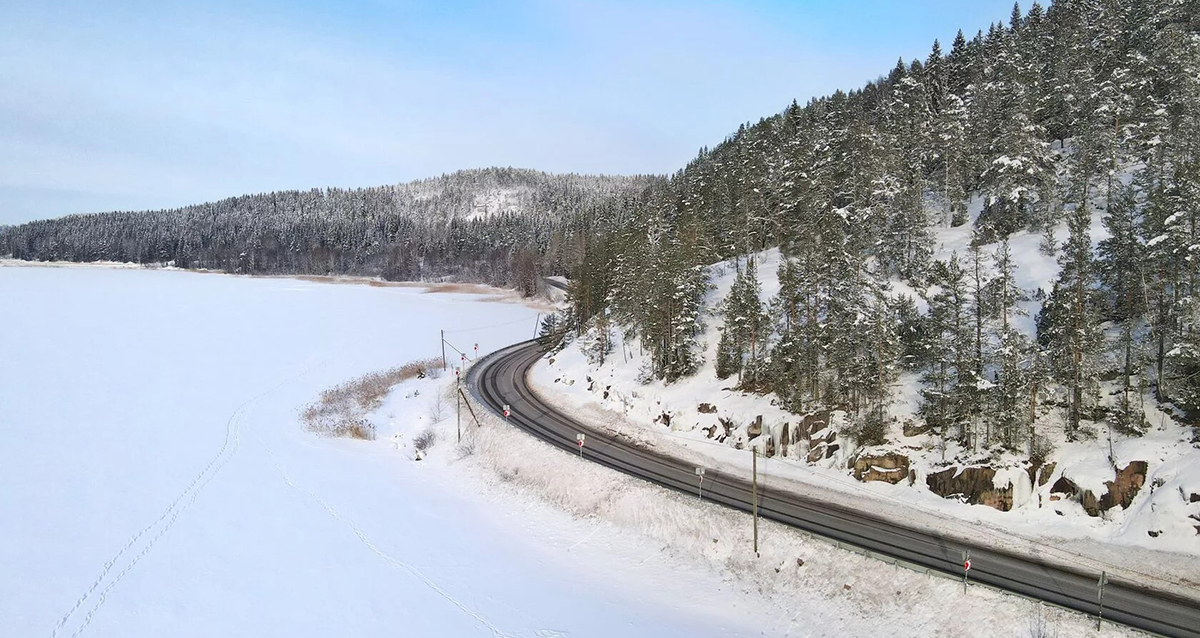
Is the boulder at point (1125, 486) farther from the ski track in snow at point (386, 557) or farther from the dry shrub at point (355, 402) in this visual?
the dry shrub at point (355, 402)

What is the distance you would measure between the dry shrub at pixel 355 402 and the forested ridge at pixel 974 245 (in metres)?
21.9

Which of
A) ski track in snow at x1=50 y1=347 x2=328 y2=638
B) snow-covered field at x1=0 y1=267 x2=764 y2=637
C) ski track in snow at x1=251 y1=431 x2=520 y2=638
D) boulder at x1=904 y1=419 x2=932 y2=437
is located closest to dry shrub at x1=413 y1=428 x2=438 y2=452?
snow-covered field at x1=0 y1=267 x2=764 y2=637

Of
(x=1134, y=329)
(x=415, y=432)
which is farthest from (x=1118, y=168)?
(x=415, y=432)

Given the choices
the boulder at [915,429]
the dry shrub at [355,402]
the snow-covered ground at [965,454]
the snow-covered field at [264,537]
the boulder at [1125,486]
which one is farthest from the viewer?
the dry shrub at [355,402]

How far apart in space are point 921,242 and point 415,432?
5037 centimetres

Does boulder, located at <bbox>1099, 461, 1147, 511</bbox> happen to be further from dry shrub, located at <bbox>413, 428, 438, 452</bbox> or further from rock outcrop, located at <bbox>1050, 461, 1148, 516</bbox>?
dry shrub, located at <bbox>413, 428, 438, 452</bbox>

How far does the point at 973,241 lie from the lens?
46.3 m

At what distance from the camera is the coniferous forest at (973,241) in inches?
1289

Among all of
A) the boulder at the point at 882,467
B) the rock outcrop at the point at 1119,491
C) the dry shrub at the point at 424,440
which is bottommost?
the dry shrub at the point at 424,440

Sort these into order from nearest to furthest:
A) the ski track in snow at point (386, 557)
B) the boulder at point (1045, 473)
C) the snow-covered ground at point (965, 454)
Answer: the snow-covered ground at point (965, 454), the ski track in snow at point (386, 557), the boulder at point (1045, 473)

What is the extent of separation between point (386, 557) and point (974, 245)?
1689 inches

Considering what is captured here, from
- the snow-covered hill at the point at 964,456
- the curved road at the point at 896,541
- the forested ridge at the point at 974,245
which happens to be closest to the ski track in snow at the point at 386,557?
the curved road at the point at 896,541

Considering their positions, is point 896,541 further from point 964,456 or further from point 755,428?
point 755,428

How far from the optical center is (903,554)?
93.2 ft
